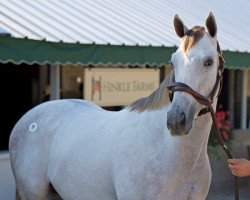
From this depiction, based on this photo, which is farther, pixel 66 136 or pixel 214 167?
pixel 214 167

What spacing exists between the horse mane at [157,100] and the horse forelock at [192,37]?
18cm

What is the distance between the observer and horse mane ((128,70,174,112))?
2880 mm

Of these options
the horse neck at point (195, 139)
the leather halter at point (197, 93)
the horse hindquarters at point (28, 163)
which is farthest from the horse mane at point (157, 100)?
the horse hindquarters at point (28, 163)

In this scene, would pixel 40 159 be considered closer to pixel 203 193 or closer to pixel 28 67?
pixel 203 193

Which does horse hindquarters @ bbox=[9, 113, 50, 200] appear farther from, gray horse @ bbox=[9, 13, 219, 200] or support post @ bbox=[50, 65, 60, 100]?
support post @ bbox=[50, 65, 60, 100]

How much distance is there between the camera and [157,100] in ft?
9.78

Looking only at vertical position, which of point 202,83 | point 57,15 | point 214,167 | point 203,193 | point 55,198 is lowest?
point 214,167

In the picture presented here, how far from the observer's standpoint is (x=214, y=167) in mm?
7695

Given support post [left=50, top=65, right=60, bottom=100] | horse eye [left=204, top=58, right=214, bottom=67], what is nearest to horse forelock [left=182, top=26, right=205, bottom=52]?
horse eye [left=204, top=58, right=214, bottom=67]

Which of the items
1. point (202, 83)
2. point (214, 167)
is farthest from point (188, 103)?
point (214, 167)

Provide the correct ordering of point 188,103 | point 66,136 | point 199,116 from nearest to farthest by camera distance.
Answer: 1. point 188,103
2. point 199,116
3. point 66,136

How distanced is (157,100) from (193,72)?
422 mm

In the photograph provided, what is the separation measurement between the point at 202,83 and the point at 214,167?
17.2ft

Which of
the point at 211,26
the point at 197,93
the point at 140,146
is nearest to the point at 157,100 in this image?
the point at 140,146
